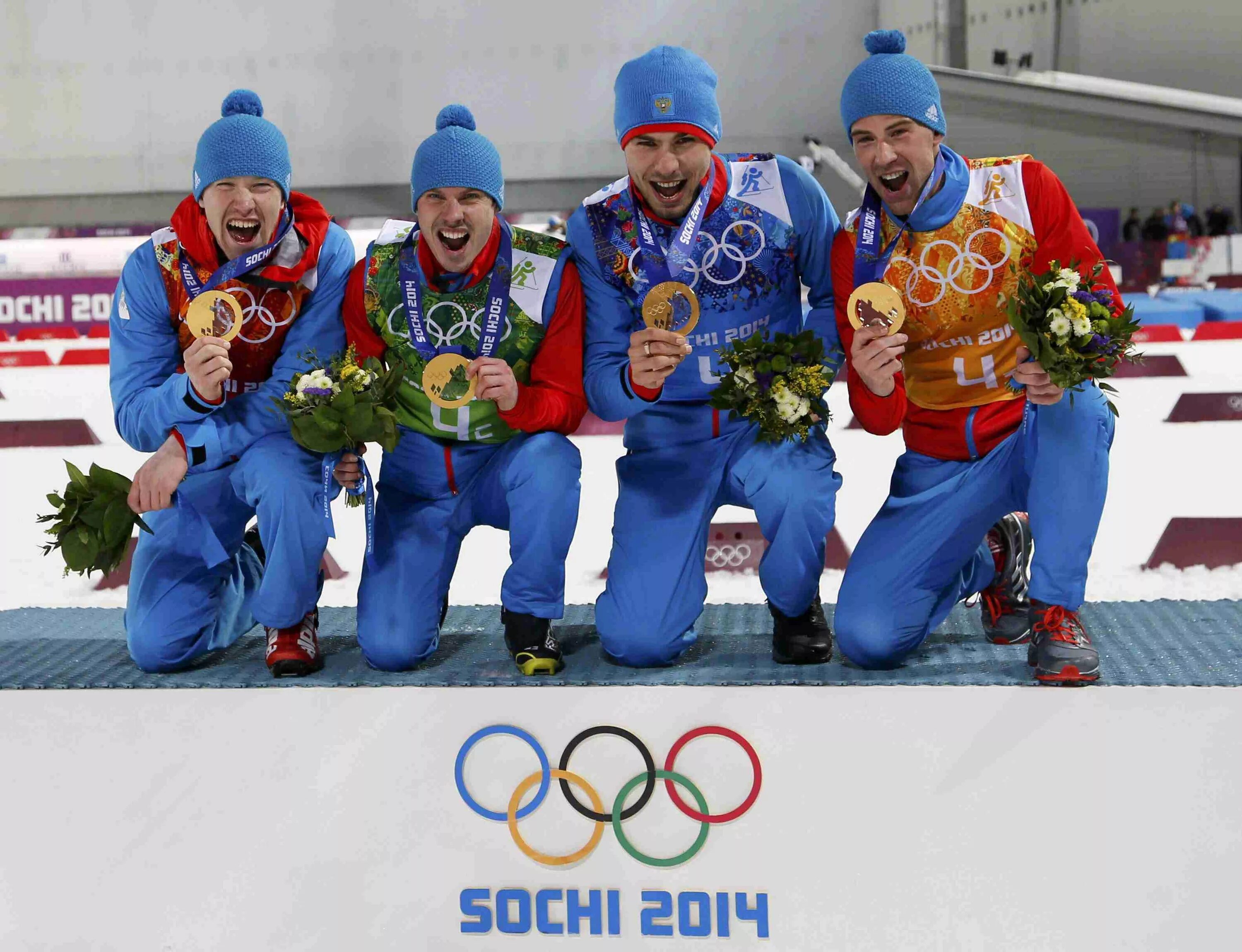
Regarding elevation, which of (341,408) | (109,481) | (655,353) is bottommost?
(109,481)

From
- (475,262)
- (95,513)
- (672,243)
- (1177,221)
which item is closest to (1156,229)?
(1177,221)

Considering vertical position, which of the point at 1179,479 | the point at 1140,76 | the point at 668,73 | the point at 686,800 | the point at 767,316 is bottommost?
the point at 686,800

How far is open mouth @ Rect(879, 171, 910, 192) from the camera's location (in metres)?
3.04

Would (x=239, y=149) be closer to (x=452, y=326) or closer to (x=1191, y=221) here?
(x=452, y=326)

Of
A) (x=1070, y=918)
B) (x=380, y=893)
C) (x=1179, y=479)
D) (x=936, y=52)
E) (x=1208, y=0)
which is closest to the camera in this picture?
(x=1070, y=918)

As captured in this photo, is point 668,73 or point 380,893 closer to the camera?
point 380,893

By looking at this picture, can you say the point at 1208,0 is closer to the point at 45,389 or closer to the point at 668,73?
the point at 45,389

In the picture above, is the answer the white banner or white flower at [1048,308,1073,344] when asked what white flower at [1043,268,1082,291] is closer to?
white flower at [1048,308,1073,344]

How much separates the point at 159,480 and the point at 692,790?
1609mm

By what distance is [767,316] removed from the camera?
3373 millimetres

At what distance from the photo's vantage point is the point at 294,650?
124 inches

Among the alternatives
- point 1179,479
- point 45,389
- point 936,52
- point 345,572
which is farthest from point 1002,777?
point 936,52

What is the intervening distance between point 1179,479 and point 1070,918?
403 cm

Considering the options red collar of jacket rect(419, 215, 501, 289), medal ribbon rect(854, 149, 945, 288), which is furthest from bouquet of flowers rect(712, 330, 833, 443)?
red collar of jacket rect(419, 215, 501, 289)
